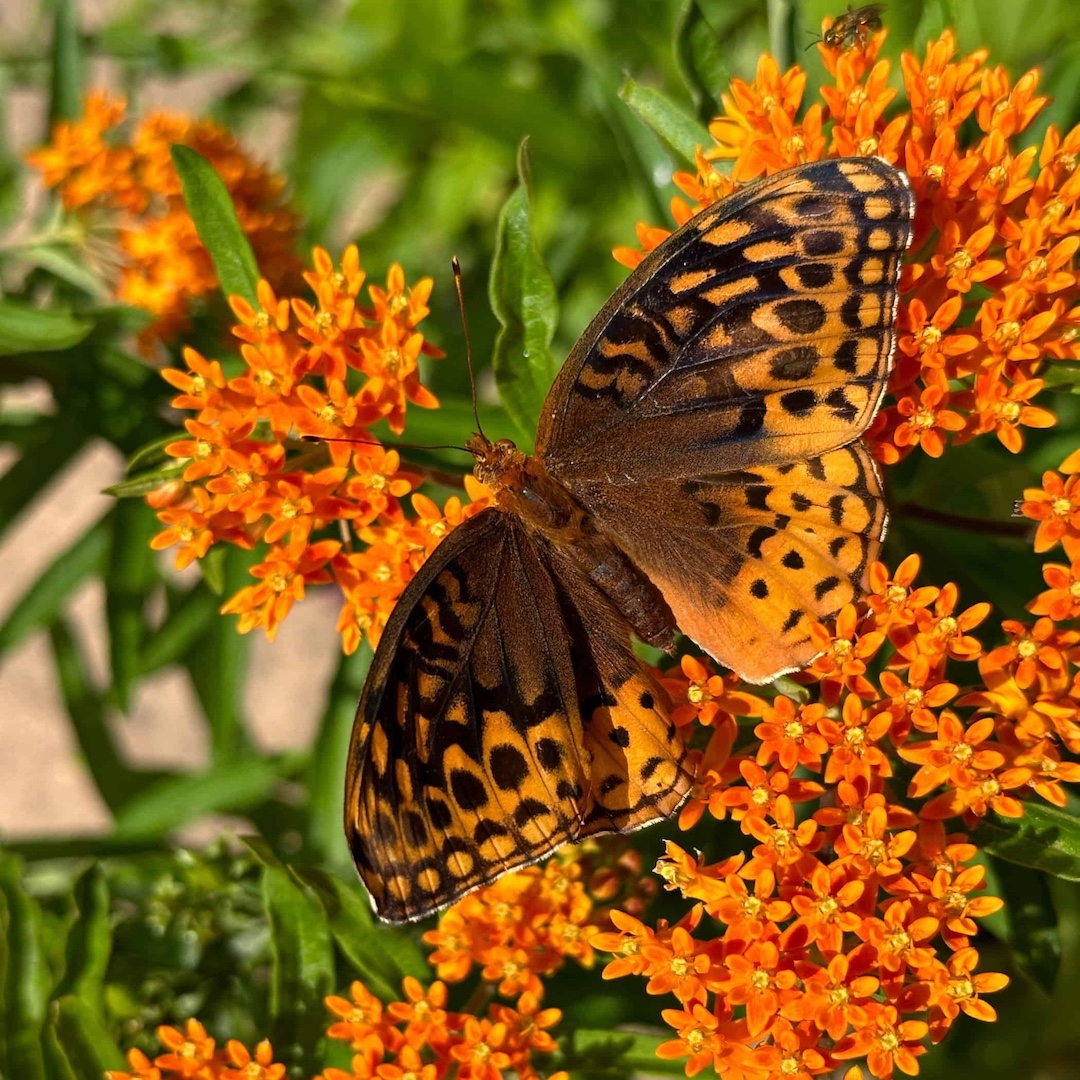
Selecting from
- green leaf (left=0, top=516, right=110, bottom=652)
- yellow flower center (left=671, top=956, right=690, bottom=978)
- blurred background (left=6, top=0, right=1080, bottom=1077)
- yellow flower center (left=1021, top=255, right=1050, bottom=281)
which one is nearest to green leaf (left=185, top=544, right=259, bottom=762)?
blurred background (left=6, top=0, right=1080, bottom=1077)

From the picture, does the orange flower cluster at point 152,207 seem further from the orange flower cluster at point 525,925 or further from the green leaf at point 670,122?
the orange flower cluster at point 525,925

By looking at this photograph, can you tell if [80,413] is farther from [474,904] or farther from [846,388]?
[846,388]

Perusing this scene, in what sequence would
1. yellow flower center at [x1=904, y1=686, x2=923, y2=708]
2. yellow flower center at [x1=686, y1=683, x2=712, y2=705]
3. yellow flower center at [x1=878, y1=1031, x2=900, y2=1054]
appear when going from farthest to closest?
yellow flower center at [x1=686, y1=683, x2=712, y2=705]
yellow flower center at [x1=904, y1=686, x2=923, y2=708]
yellow flower center at [x1=878, y1=1031, x2=900, y2=1054]

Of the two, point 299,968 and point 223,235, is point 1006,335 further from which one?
point 299,968

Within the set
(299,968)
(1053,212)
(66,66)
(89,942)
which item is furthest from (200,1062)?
(66,66)

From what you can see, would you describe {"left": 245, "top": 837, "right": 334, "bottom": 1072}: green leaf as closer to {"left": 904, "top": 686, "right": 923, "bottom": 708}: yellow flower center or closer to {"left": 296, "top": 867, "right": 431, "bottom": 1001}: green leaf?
{"left": 296, "top": 867, "right": 431, "bottom": 1001}: green leaf

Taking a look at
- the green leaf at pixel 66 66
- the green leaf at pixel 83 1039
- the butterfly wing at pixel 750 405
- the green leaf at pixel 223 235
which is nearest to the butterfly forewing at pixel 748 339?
the butterfly wing at pixel 750 405
